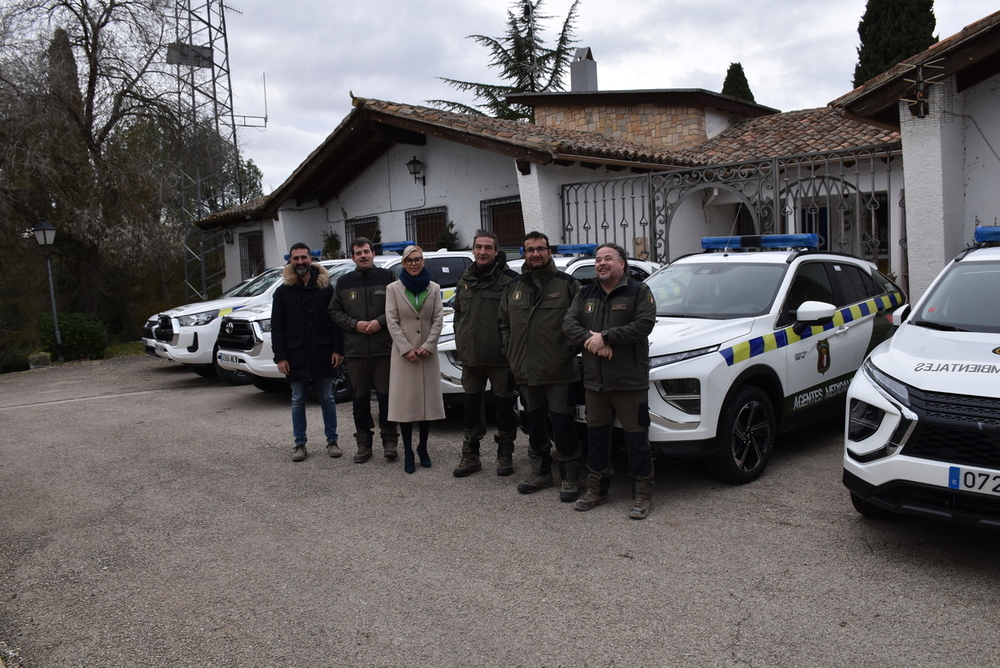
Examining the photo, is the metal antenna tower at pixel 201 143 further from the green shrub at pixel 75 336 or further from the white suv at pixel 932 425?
the white suv at pixel 932 425

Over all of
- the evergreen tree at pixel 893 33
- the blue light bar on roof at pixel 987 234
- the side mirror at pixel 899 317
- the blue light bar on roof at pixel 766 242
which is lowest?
the side mirror at pixel 899 317

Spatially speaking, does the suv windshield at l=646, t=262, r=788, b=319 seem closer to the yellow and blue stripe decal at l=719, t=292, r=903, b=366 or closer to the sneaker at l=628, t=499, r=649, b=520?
the yellow and blue stripe decal at l=719, t=292, r=903, b=366

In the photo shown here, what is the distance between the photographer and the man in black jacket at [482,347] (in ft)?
18.9

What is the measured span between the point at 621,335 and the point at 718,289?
1771 mm

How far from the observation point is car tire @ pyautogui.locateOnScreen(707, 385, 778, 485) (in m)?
5.23

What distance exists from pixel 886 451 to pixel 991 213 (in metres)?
6.32

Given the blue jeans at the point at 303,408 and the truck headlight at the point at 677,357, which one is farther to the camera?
the blue jeans at the point at 303,408

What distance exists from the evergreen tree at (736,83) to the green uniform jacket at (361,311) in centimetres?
2371

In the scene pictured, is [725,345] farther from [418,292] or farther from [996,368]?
[418,292]

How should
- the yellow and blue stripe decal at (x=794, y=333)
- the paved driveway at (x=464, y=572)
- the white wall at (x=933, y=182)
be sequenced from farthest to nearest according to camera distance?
the white wall at (x=933, y=182) → the yellow and blue stripe decal at (x=794, y=333) → the paved driveway at (x=464, y=572)

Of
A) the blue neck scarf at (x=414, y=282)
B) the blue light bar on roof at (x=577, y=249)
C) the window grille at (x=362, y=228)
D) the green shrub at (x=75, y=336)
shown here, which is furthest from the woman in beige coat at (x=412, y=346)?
the green shrub at (x=75, y=336)

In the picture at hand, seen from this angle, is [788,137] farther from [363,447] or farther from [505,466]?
[363,447]

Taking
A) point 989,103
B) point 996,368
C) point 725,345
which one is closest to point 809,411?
point 725,345

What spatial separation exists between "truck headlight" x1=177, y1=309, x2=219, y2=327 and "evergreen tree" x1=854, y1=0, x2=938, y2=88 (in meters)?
18.5
